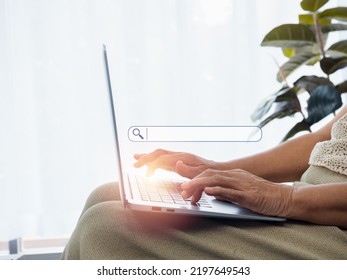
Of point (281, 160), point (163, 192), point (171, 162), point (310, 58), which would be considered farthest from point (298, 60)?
point (163, 192)

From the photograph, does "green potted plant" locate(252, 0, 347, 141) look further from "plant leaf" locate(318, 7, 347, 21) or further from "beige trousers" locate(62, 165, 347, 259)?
"beige trousers" locate(62, 165, 347, 259)

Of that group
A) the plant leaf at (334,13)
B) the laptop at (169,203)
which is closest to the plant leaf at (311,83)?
the plant leaf at (334,13)

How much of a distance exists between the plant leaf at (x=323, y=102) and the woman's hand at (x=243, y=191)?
1000 mm

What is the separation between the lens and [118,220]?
0.66 metres

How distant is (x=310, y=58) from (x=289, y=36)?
0.16 m

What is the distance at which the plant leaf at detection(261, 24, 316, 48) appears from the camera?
6.10ft

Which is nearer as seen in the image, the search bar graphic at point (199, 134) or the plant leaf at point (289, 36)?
the plant leaf at point (289, 36)

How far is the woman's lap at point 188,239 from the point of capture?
2.10 feet

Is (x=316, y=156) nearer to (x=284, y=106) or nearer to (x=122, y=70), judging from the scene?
(x=284, y=106)

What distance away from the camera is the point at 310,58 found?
6.43 ft

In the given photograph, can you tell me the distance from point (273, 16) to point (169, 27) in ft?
1.81

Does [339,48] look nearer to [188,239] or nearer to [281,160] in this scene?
[281,160]

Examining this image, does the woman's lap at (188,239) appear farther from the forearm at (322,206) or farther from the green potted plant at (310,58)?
the green potted plant at (310,58)
